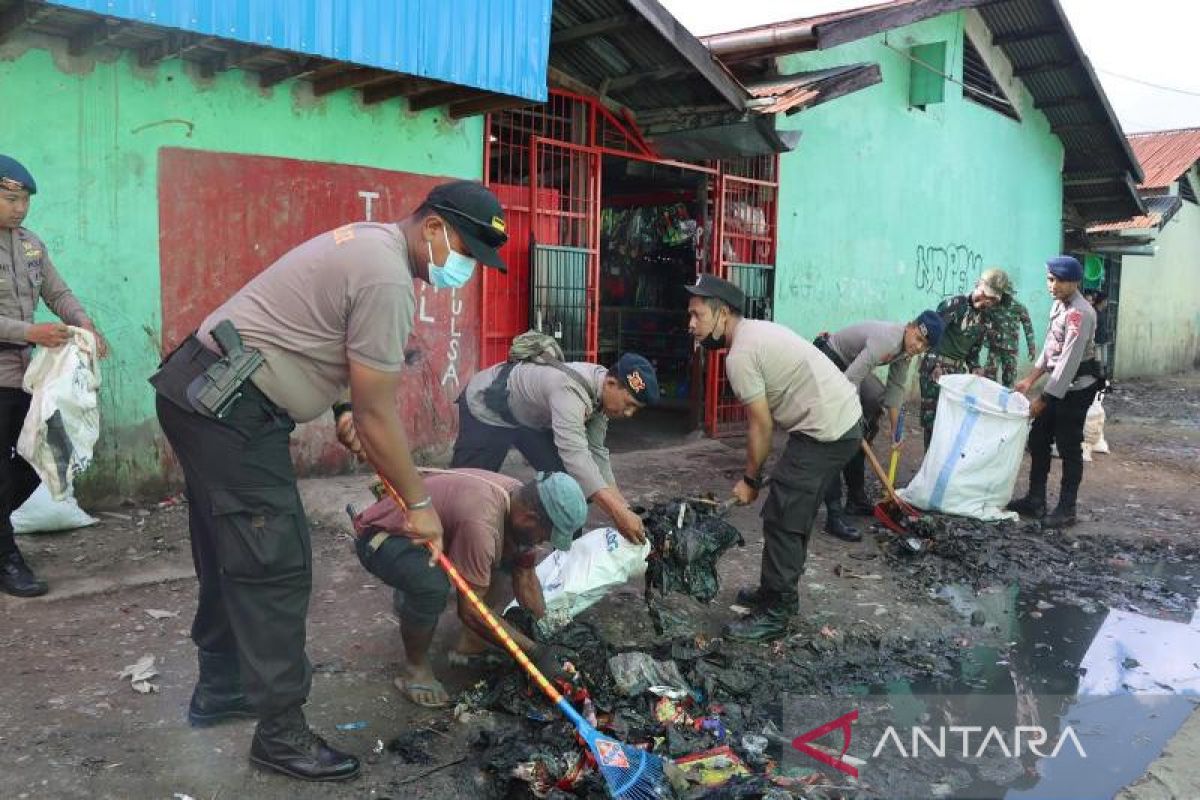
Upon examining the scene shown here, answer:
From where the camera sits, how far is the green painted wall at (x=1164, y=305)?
19.1 metres

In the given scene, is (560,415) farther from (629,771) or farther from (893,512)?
(893,512)

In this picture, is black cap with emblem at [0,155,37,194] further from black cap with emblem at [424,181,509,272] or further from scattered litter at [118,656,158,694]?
black cap with emblem at [424,181,509,272]

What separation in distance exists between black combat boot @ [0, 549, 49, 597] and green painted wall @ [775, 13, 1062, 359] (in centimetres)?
750

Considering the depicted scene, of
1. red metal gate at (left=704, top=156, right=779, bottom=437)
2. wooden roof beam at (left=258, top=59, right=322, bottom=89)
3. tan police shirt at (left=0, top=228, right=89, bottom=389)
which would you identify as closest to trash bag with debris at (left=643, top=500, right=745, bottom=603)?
tan police shirt at (left=0, top=228, right=89, bottom=389)

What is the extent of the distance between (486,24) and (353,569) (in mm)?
3658

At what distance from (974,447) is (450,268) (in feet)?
15.4

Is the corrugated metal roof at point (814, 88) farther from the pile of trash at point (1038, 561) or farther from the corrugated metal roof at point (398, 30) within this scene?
the pile of trash at point (1038, 561)

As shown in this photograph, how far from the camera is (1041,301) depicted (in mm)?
15094

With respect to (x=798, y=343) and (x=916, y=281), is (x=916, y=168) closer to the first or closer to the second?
(x=916, y=281)

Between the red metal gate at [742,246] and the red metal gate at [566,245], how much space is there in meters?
1.67

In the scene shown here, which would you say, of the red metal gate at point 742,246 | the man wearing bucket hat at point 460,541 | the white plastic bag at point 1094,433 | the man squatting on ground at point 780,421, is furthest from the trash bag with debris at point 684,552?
the white plastic bag at point 1094,433

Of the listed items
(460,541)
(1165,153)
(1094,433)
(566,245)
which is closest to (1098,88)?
(1094,433)

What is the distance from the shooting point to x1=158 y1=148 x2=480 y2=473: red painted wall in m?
5.54

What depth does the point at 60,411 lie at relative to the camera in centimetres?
409
